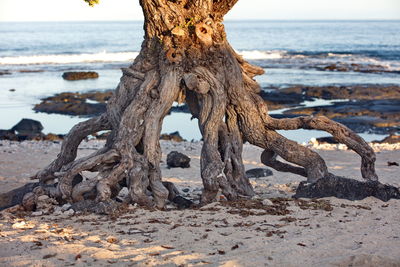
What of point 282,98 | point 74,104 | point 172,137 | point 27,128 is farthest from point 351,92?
point 27,128

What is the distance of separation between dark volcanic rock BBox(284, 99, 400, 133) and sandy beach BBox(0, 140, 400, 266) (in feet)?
43.6

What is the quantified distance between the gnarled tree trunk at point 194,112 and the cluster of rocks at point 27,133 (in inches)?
377

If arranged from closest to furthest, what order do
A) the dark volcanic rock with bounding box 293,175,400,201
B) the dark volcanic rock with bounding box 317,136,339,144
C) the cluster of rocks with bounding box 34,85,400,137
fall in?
the dark volcanic rock with bounding box 293,175,400,201 < the dark volcanic rock with bounding box 317,136,339,144 < the cluster of rocks with bounding box 34,85,400,137

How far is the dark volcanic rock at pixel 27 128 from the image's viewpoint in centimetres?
2047

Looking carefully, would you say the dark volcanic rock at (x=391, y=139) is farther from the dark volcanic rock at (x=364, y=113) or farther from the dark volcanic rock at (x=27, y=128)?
the dark volcanic rock at (x=27, y=128)

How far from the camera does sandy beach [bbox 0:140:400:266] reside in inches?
247

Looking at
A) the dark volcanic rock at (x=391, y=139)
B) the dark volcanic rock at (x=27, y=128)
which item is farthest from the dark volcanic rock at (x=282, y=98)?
the dark volcanic rock at (x=27, y=128)

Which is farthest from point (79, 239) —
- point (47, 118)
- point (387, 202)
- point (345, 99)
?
point (345, 99)

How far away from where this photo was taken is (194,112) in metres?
9.92

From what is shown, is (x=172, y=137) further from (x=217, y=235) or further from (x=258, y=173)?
(x=217, y=235)

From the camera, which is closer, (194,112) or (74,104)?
(194,112)

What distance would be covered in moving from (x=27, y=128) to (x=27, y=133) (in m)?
0.60

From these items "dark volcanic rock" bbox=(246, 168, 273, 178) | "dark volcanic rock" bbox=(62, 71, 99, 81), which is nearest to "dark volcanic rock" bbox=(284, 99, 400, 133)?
"dark volcanic rock" bbox=(246, 168, 273, 178)

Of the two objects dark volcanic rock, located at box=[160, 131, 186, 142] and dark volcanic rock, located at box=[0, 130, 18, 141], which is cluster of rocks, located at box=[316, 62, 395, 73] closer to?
dark volcanic rock, located at box=[160, 131, 186, 142]
